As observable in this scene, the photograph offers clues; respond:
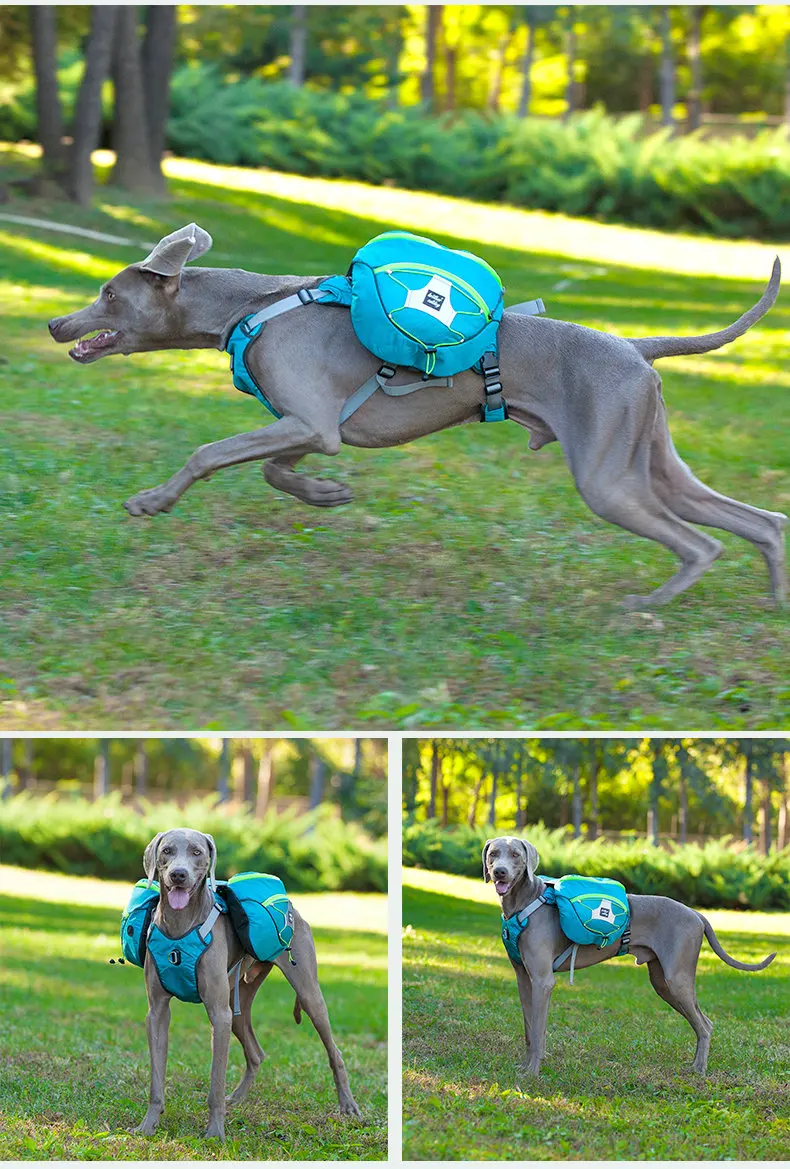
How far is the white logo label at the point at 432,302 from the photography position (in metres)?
5.86

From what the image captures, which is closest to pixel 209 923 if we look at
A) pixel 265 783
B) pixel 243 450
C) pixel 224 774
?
pixel 243 450

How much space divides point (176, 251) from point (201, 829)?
744cm

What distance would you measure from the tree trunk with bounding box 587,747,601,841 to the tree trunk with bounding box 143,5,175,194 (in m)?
16.0

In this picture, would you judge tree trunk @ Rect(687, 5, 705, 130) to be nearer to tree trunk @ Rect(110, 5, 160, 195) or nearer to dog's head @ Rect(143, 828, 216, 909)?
tree trunk @ Rect(110, 5, 160, 195)

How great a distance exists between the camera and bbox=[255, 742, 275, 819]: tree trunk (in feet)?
43.0

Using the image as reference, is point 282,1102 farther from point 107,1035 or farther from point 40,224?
point 40,224

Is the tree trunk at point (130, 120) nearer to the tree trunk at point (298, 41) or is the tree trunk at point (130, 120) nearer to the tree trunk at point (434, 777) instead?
the tree trunk at point (434, 777)

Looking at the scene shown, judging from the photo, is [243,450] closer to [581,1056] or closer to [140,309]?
[140,309]

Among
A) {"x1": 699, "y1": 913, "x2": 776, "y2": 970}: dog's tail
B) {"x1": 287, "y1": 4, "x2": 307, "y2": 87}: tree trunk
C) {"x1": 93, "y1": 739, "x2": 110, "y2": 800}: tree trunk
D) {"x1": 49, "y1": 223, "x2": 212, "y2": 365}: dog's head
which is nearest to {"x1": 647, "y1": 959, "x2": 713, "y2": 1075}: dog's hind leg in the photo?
{"x1": 699, "y1": 913, "x2": 776, "y2": 970}: dog's tail

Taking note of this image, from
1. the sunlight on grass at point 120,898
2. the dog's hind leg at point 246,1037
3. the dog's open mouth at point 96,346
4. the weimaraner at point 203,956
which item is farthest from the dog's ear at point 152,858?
the sunlight on grass at point 120,898

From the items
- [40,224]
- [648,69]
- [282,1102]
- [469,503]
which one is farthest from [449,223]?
[648,69]

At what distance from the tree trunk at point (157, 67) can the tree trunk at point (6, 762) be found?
34.6 ft

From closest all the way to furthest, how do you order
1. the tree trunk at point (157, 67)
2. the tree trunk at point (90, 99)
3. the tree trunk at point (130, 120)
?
1. the tree trunk at point (90, 99)
2. the tree trunk at point (130, 120)
3. the tree trunk at point (157, 67)

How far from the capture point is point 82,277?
587 inches
